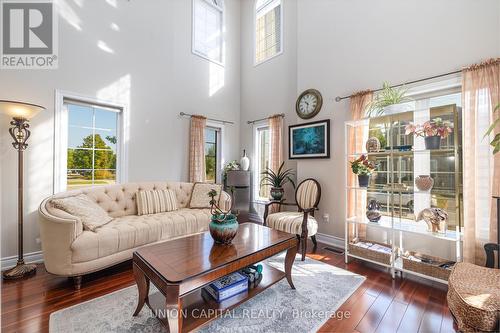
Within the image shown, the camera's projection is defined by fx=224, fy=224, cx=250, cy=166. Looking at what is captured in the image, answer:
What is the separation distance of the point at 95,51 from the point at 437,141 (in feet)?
14.9

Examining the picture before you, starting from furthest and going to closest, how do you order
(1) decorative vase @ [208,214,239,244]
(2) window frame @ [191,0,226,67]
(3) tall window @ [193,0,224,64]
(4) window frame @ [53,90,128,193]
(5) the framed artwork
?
(3) tall window @ [193,0,224,64] → (2) window frame @ [191,0,226,67] → (5) the framed artwork → (4) window frame @ [53,90,128,193] → (1) decorative vase @ [208,214,239,244]

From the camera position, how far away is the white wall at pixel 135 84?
2.80 m

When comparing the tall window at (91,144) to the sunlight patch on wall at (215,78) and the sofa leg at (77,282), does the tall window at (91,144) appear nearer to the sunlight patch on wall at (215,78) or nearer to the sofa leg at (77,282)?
the sofa leg at (77,282)

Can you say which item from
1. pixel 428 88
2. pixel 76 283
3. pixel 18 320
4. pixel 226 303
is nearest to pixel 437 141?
pixel 428 88

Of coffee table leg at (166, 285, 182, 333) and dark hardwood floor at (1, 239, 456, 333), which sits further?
dark hardwood floor at (1, 239, 456, 333)

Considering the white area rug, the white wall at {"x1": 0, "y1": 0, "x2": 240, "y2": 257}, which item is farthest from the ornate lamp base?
the white area rug

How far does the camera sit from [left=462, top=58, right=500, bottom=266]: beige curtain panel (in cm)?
217

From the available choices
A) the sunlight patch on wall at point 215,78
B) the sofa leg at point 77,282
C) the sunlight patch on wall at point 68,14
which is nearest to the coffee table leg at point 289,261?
the sofa leg at point 77,282

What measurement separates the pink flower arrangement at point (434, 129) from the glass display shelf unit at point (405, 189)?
9 centimetres

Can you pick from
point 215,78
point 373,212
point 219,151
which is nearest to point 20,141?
point 219,151

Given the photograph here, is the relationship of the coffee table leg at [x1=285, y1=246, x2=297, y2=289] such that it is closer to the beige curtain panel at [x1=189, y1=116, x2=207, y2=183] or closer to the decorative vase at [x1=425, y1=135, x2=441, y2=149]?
the decorative vase at [x1=425, y1=135, x2=441, y2=149]

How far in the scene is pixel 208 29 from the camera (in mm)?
4809

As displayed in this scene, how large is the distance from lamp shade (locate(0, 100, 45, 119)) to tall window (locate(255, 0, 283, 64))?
12.9 ft

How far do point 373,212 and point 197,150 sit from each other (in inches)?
123
